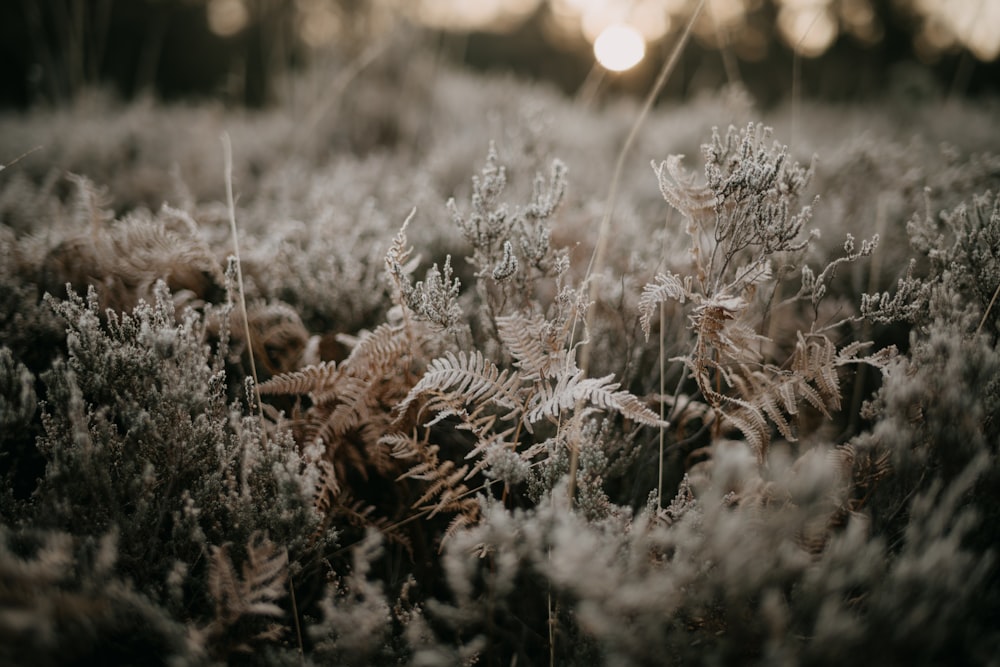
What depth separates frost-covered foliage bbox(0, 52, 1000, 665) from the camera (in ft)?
3.68

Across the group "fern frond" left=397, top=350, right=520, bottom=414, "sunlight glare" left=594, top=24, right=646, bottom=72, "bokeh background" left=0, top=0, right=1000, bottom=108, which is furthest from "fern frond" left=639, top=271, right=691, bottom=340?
"bokeh background" left=0, top=0, right=1000, bottom=108

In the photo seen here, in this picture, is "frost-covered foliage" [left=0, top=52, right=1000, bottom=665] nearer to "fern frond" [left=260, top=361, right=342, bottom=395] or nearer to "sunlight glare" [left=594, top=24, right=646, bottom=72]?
"fern frond" [left=260, top=361, right=342, bottom=395]

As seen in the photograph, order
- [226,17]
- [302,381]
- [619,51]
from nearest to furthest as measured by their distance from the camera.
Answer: [302,381] → [619,51] → [226,17]

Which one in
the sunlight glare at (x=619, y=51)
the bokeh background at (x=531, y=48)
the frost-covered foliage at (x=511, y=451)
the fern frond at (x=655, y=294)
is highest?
the bokeh background at (x=531, y=48)

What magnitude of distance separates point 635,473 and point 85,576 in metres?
1.53

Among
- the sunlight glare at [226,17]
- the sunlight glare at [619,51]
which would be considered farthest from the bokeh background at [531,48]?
the sunlight glare at [619,51]

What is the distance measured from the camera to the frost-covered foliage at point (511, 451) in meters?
1.12

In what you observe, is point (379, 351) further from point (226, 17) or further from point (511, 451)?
point (226, 17)

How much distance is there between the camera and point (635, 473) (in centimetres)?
194

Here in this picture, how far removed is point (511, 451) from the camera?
151 cm

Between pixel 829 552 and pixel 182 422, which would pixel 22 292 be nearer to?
pixel 182 422

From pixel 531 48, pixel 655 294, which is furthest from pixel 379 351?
pixel 531 48

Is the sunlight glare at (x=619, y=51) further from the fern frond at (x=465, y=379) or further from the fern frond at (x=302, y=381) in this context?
the fern frond at (x=302, y=381)

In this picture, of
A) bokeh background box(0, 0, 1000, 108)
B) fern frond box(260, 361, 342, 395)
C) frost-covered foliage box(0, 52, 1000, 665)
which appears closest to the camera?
frost-covered foliage box(0, 52, 1000, 665)
